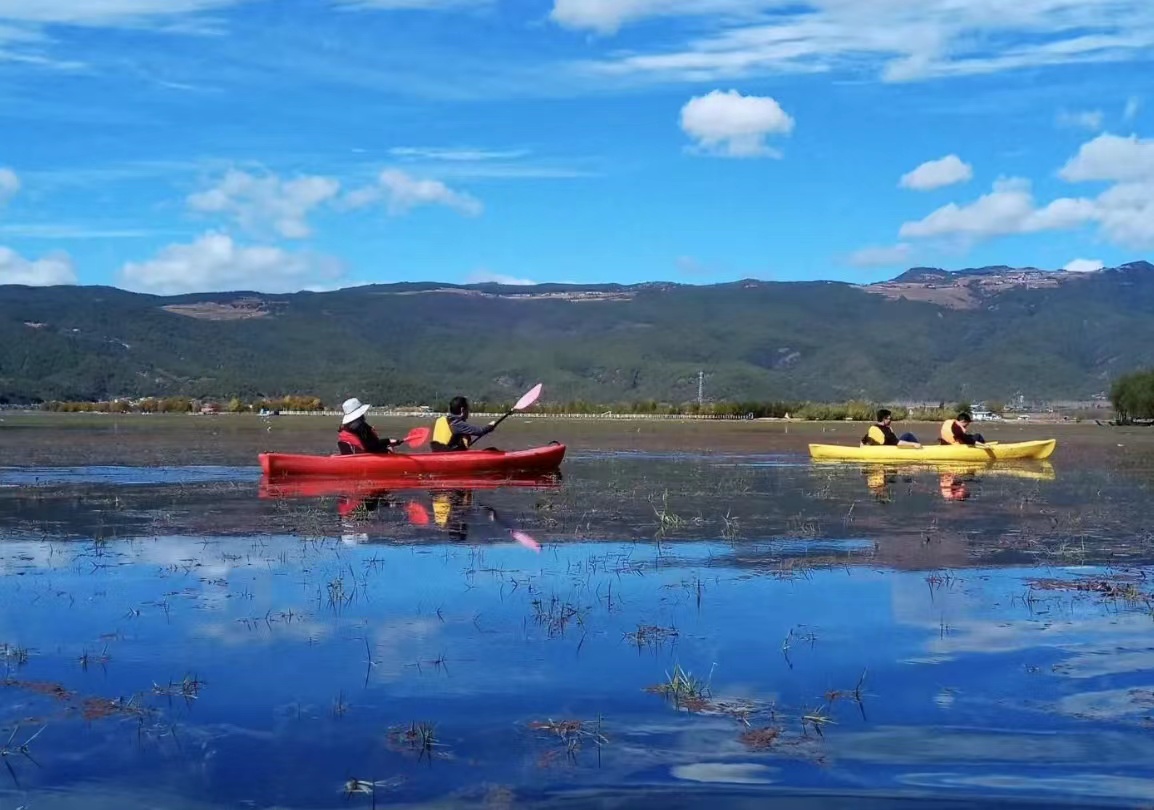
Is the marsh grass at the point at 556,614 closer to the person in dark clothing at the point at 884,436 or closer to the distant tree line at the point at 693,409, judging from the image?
the person in dark clothing at the point at 884,436

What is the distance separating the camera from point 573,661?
26.3ft

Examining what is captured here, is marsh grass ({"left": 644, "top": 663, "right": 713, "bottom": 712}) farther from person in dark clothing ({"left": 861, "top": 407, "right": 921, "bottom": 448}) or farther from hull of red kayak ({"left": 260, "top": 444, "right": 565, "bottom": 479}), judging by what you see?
person in dark clothing ({"left": 861, "top": 407, "right": 921, "bottom": 448})

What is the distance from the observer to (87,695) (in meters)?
7.12

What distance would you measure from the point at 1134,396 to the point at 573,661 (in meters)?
70.1

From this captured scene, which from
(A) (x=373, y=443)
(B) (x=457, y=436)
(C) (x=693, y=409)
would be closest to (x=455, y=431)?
(B) (x=457, y=436)

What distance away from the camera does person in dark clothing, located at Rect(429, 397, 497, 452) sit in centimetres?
2280

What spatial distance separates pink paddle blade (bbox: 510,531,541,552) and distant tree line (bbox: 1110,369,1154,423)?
63.5m

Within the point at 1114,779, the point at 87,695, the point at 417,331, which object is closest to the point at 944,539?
the point at 1114,779

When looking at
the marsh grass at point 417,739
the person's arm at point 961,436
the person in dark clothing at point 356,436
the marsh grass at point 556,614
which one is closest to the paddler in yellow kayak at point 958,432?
the person's arm at point 961,436

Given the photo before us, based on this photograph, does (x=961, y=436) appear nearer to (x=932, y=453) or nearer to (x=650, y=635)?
(x=932, y=453)

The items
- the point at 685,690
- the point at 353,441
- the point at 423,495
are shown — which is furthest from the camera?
the point at 353,441

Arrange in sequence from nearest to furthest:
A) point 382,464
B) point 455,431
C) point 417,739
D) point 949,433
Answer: point 417,739 < point 382,464 < point 455,431 < point 949,433

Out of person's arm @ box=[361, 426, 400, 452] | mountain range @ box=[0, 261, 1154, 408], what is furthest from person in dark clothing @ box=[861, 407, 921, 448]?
mountain range @ box=[0, 261, 1154, 408]

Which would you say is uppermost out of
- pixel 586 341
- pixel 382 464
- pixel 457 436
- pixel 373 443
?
pixel 586 341
